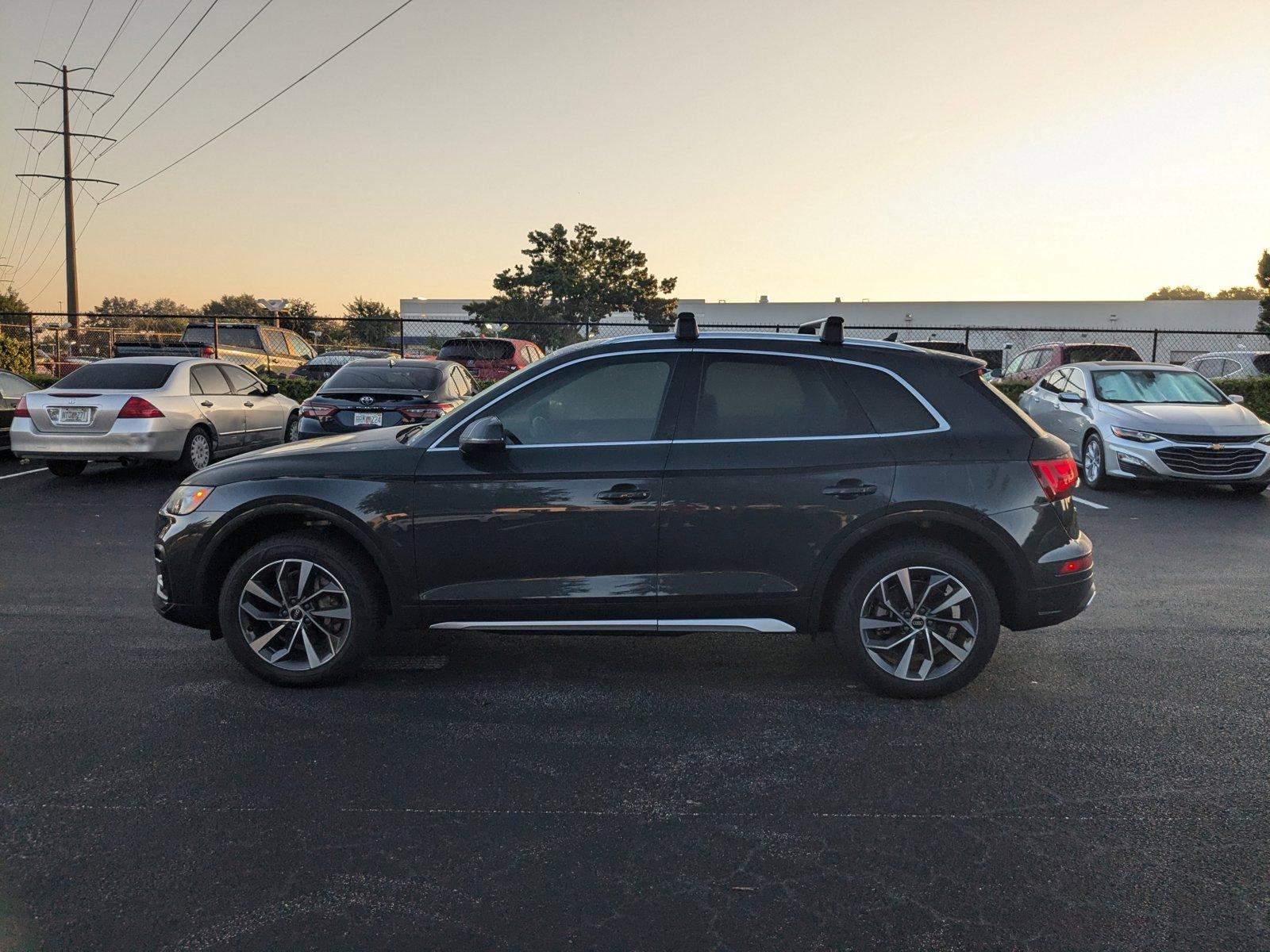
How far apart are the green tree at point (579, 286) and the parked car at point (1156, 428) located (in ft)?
131

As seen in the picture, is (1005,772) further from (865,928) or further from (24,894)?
(24,894)

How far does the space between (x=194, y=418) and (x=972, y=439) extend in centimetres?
1057

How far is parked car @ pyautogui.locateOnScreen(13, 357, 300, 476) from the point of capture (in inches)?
468

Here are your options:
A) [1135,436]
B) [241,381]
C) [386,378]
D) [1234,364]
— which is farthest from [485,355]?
[1234,364]

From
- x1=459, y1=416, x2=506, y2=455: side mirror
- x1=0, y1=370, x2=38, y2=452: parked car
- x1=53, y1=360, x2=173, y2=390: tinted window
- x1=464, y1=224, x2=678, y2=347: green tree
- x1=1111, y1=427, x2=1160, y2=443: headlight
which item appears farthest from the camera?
x1=464, y1=224, x2=678, y2=347: green tree

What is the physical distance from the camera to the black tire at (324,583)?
4.96 meters

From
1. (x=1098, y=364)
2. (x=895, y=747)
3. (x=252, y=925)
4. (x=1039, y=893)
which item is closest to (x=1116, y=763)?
(x=895, y=747)

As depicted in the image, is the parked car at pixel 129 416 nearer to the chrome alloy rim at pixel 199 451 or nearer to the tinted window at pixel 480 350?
the chrome alloy rim at pixel 199 451

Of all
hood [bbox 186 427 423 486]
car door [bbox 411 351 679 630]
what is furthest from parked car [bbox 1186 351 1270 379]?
hood [bbox 186 427 423 486]

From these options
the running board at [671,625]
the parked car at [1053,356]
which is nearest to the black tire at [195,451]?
the running board at [671,625]

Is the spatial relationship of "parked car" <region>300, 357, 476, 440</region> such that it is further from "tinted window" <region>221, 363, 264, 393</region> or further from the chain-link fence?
the chain-link fence

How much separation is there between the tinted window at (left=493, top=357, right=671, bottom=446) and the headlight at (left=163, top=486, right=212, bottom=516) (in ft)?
5.03

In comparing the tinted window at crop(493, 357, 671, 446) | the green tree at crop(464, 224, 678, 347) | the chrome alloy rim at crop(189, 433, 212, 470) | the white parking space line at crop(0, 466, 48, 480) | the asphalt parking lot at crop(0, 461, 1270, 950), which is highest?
the green tree at crop(464, 224, 678, 347)

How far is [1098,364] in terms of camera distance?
13750mm
